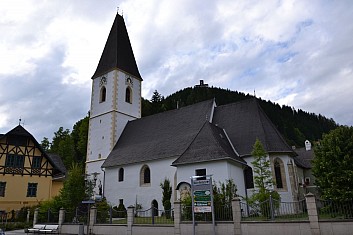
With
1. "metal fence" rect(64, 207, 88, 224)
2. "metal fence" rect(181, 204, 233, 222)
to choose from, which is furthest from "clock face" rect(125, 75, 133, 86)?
"metal fence" rect(181, 204, 233, 222)

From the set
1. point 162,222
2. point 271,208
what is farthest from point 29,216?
point 271,208

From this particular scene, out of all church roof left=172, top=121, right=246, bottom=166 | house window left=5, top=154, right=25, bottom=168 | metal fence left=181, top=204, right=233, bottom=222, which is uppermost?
house window left=5, top=154, right=25, bottom=168

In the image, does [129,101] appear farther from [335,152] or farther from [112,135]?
[335,152]

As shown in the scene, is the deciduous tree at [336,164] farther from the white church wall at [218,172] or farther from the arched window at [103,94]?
the arched window at [103,94]

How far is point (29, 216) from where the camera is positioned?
2561 cm

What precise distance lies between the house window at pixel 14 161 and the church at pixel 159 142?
670cm

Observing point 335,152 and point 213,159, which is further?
point 213,159

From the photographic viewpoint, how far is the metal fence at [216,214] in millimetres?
14211

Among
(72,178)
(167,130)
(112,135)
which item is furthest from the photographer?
(112,135)

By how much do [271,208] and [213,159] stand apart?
6948mm

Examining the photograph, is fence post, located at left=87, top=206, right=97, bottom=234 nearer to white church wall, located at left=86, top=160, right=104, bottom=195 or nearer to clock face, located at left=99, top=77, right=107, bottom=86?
white church wall, located at left=86, top=160, right=104, bottom=195

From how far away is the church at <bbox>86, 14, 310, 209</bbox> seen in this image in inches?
829

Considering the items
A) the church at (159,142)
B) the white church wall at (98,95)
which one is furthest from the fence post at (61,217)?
the white church wall at (98,95)

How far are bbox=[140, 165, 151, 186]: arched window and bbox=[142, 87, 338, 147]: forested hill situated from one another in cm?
3084
